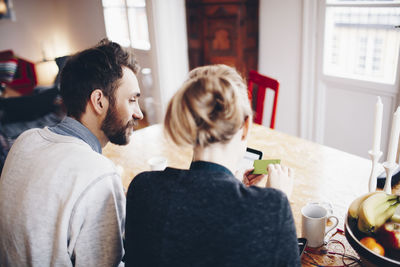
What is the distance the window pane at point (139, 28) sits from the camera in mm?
4345

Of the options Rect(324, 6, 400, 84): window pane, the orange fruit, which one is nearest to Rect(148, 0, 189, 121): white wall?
Rect(324, 6, 400, 84): window pane

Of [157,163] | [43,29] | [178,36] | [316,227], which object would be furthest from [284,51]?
[43,29]

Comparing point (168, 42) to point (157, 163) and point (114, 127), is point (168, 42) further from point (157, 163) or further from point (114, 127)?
point (114, 127)

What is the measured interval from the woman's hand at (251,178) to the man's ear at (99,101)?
533 mm

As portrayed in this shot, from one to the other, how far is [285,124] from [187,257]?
9.05ft

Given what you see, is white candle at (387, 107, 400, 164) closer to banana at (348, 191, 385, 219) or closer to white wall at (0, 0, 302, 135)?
banana at (348, 191, 385, 219)

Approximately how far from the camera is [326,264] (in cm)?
99

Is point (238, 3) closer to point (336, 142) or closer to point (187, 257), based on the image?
point (336, 142)

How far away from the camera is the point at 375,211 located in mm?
926

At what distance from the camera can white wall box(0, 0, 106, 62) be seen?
570cm

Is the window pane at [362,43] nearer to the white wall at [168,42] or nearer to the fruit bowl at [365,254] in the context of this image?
the white wall at [168,42]

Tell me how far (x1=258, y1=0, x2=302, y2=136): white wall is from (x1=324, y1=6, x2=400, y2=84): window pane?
10.3 inches

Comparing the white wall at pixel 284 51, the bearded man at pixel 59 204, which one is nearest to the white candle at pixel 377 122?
the bearded man at pixel 59 204

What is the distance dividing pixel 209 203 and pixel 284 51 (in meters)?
2.64
